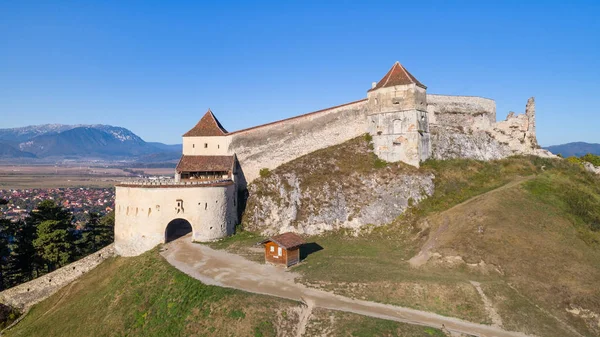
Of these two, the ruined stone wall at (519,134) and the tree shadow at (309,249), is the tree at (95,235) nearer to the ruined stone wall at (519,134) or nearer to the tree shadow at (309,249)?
the tree shadow at (309,249)

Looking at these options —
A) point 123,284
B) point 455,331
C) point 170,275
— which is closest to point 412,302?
point 455,331

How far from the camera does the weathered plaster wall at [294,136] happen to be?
4231cm

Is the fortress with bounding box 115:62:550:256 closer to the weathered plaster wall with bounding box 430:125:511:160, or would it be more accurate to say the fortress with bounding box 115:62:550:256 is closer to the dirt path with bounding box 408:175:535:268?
the weathered plaster wall with bounding box 430:125:511:160

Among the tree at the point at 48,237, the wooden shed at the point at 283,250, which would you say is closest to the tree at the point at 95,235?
the tree at the point at 48,237

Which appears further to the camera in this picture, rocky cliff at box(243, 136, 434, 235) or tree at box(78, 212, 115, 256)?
tree at box(78, 212, 115, 256)

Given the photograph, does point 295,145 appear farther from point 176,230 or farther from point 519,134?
point 519,134

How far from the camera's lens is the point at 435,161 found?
4066 cm

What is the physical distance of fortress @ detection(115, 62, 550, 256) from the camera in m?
34.1

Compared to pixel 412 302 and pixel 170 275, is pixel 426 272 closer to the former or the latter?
pixel 412 302

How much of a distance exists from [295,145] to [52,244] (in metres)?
26.5

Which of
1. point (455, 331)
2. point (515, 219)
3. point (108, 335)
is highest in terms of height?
point (515, 219)

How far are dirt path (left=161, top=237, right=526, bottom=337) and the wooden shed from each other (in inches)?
26.8

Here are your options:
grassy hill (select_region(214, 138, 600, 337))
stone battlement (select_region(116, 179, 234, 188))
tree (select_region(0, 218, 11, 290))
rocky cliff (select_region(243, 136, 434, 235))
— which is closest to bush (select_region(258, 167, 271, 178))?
rocky cliff (select_region(243, 136, 434, 235))

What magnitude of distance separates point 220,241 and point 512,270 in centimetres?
2353
